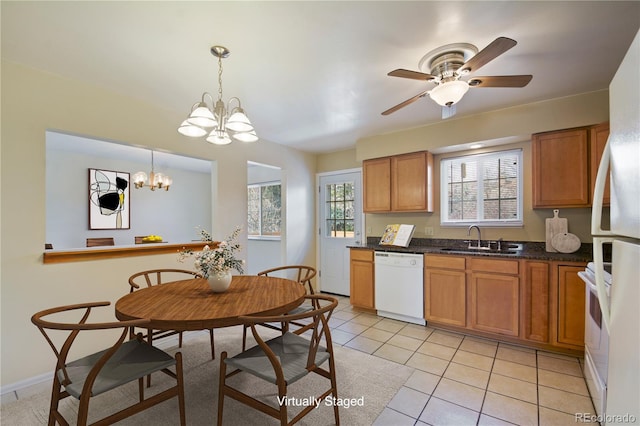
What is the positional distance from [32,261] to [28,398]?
0.98 meters

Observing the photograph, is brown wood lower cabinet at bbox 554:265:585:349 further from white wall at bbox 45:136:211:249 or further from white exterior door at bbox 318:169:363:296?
white wall at bbox 45:136:211:249

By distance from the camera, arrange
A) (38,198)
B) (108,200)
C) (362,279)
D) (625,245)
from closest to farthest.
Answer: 1. (625,245)
2. (38,198)
3. (362,279)
4. (108,200)

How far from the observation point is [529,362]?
2555 mm

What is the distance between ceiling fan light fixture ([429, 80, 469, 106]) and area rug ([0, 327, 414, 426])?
2.16m

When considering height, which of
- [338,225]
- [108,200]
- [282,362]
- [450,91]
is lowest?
[282,362]

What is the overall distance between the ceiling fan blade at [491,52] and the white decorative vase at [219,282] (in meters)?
2.14

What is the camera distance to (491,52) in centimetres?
160

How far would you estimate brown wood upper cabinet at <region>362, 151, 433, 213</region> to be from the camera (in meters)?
3.75

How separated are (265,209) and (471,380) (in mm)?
4337

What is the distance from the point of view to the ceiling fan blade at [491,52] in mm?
1472

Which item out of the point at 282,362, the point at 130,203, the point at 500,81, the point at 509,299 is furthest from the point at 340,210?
the point at 130,203

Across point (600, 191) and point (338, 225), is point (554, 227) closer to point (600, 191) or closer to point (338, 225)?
point (600, 191)

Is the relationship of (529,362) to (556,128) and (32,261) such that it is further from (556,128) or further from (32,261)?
(32,261)

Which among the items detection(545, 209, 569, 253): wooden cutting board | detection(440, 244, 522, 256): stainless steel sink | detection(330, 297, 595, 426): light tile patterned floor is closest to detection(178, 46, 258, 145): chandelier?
detection(330, 297, 595, 426): light tile patterned floor
